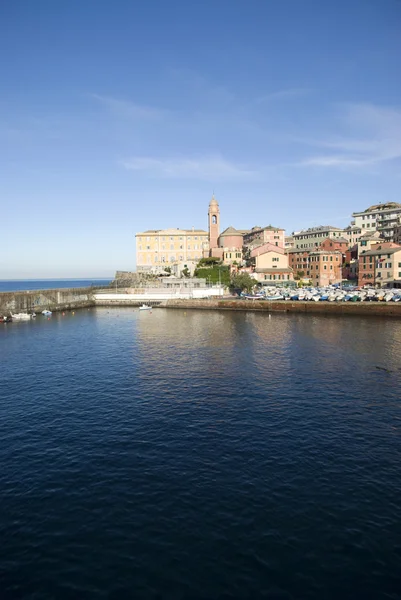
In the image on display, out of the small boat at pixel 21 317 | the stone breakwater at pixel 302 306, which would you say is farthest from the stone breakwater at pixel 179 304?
the small boat at pixel 21 317

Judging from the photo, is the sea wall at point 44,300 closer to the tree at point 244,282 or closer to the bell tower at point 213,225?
the tree at point 244,282

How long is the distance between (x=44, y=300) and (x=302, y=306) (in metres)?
67.8

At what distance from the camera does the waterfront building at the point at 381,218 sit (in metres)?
138

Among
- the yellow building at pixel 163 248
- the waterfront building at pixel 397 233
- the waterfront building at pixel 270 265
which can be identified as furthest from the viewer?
the yellow building at pixel 163 248

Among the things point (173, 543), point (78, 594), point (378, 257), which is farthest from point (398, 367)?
point (378, 257)

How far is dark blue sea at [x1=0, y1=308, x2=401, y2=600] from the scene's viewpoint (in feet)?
49.3

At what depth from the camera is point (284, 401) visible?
3303 cm

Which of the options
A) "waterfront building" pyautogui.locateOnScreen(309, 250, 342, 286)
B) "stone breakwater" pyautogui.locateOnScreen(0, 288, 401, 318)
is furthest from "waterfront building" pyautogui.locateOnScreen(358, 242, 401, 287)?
"stone breakwater" pyautogui.locateOnScreen(0, 288, 401, 318)

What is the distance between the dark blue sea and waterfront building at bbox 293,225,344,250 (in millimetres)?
110989

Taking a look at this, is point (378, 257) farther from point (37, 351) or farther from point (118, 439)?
point (118, 439)

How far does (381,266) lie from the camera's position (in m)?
111

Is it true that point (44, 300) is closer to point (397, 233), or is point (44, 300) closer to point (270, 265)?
point (270, 265)

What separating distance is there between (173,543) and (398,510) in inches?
438

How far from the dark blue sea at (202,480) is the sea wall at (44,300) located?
5186 cm
